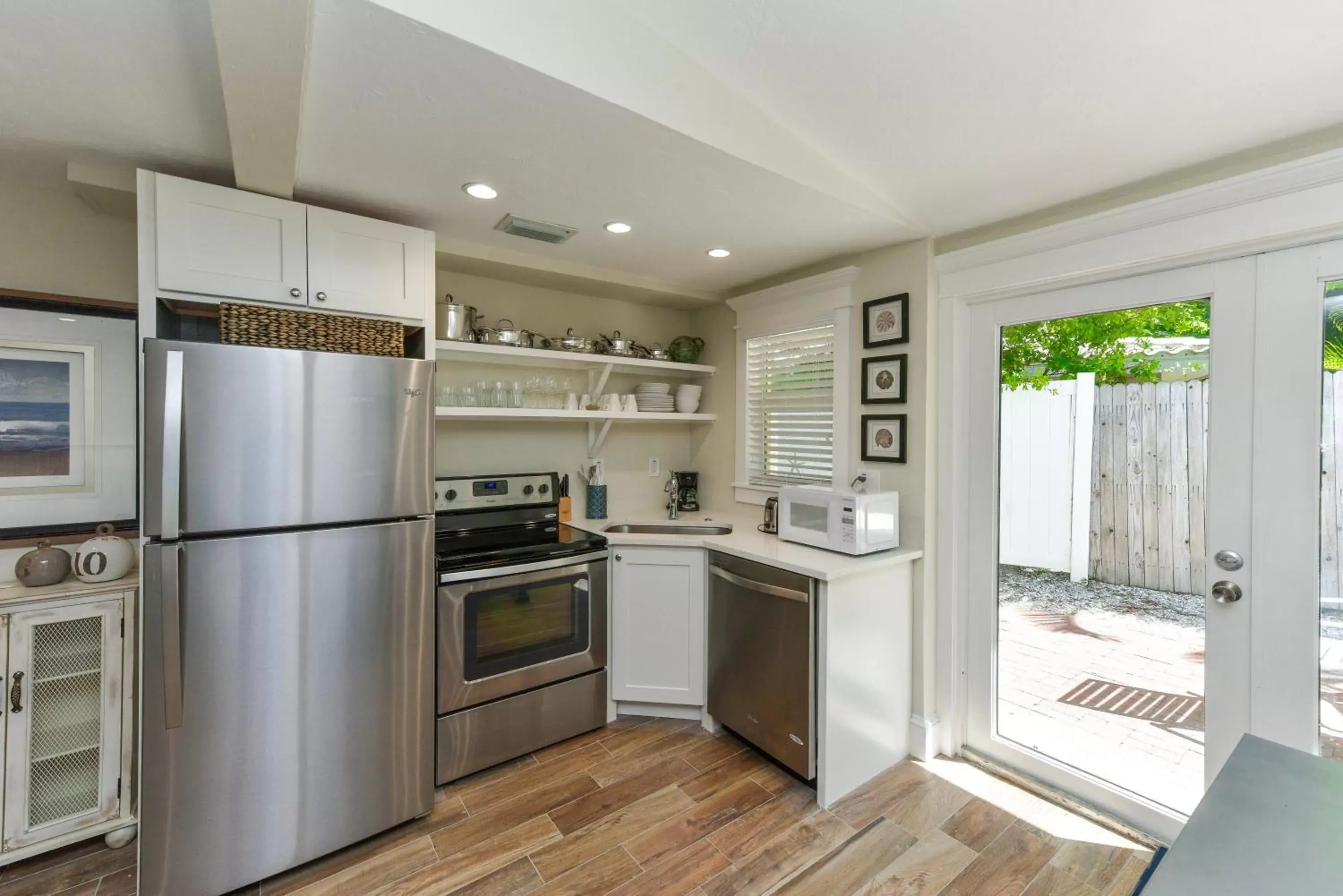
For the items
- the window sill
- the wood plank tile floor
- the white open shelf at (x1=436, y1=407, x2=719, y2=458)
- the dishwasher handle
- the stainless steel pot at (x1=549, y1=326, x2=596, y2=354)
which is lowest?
the wood plank tile floor

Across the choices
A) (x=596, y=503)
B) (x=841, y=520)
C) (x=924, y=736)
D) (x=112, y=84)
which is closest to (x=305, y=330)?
(x=112, y=84)

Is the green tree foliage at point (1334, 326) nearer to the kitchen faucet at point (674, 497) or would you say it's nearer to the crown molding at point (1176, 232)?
the crown molding at point (1176, 232)

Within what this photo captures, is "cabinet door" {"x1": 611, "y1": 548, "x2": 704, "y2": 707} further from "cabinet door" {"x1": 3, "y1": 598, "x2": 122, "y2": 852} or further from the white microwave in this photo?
"cabinet door" {"x1": 3, "y1": 598, "x2": 122, "y2": 852}

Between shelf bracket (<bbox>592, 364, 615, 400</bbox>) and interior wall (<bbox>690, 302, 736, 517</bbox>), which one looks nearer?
shelf bracket (<bbox>592, 364, 615, 400</bbox>)

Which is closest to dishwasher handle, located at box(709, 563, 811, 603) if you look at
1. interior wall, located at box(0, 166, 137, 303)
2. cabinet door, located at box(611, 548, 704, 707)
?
cabinet door, located at box(611, 548, 704, 707)

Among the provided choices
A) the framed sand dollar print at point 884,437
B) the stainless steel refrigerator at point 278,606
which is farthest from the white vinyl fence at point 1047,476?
the stainless steel refrigerator at point 278,606

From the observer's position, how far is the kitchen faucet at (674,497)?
345 cm

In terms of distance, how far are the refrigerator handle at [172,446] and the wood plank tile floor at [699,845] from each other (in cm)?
123

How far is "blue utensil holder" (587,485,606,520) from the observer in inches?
132

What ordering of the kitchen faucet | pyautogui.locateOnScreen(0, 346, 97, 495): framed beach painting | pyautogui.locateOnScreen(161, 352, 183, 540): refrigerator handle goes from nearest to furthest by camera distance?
pyautogui.locateOnScreen(161, 352, 183, 540): refrigerator handle, pyautogui.locateOnScreen(0, 346, 97, 495): framed beach painting, the kitchen faucet

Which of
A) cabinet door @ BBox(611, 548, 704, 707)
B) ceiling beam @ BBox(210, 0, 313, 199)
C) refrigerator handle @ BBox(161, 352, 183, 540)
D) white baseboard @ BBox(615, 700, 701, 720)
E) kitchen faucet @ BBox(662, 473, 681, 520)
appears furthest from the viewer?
kitchen faucet @ BBox(662, 473, 681, 520)

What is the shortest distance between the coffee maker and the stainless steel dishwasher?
947 millimetres

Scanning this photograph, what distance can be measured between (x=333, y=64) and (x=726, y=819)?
8.65 feet

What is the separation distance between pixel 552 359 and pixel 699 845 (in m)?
2.17
